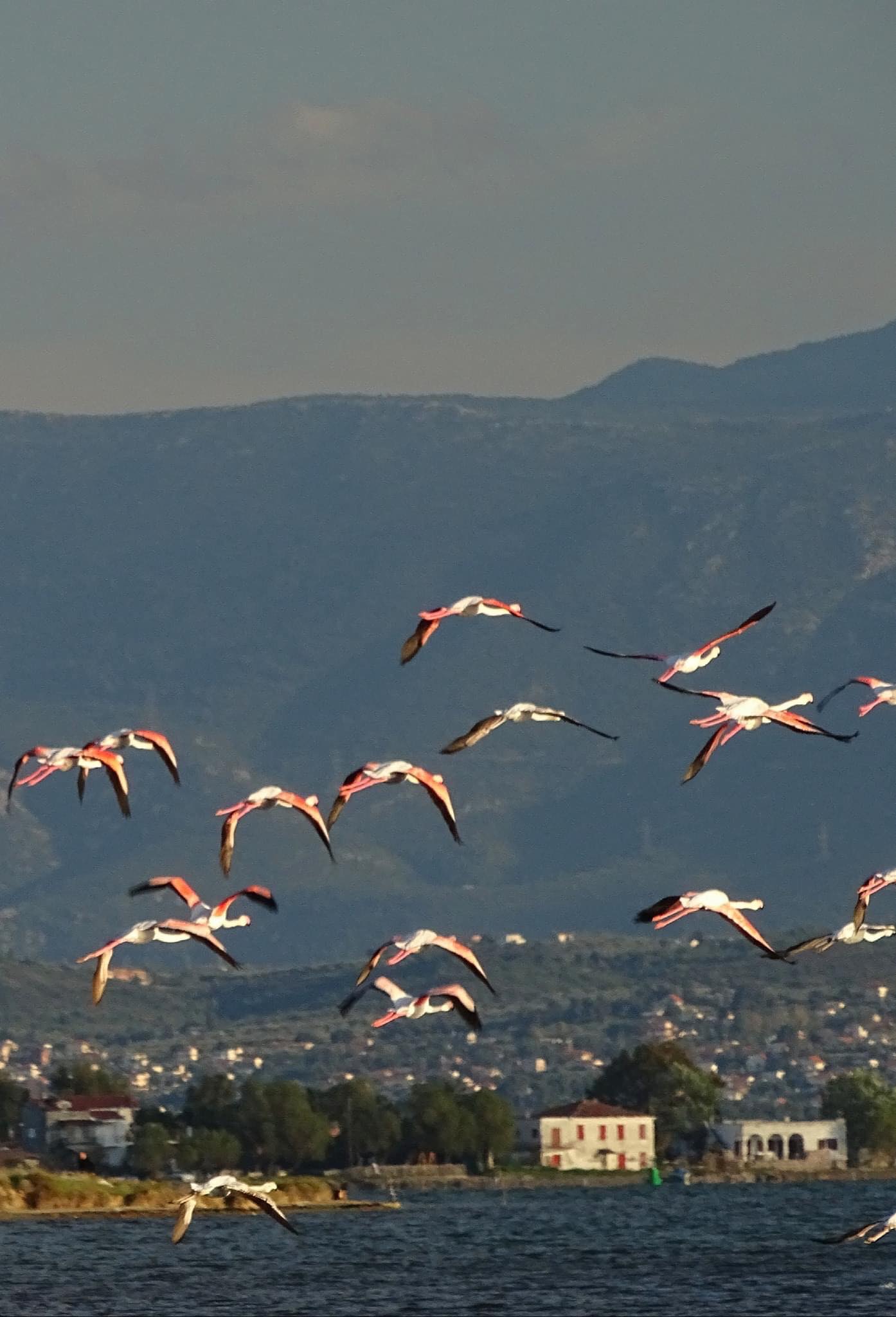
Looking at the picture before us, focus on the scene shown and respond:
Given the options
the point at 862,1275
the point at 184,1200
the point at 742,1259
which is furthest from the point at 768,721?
the point at 742,1259

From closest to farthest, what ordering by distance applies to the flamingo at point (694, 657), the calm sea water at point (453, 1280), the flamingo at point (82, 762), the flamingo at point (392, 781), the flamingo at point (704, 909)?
1. the flamingo at point (704, 909)
2. the flamingo at point (694, 657)
3. the flamingo at point (392, 781)
4. the flamingo at point (82, 762)
5. the calm sea water at point (453, 1280)

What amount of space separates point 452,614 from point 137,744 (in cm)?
954

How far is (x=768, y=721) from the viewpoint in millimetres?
80125

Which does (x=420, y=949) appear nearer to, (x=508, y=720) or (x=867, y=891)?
(x=508, y=720)

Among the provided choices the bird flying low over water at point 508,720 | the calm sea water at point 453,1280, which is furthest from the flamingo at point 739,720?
the calm sea water at point 453,1280

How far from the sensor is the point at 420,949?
264 feet

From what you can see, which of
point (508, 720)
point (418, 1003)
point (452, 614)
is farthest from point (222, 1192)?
point (452, 614)

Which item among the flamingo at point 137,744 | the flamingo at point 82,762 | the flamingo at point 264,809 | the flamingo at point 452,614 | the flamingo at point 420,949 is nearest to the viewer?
the flamingo at point 452,614

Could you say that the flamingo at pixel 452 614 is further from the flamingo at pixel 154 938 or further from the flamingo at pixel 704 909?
the flamingo at pixel 154 938

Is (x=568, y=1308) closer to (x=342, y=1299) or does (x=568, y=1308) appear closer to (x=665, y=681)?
(x=342, y=1299)

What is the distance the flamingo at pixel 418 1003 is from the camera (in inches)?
2874

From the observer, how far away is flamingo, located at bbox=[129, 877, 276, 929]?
7625cm

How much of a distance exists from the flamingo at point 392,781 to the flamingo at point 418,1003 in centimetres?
328

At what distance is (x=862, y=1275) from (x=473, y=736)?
309 feet
